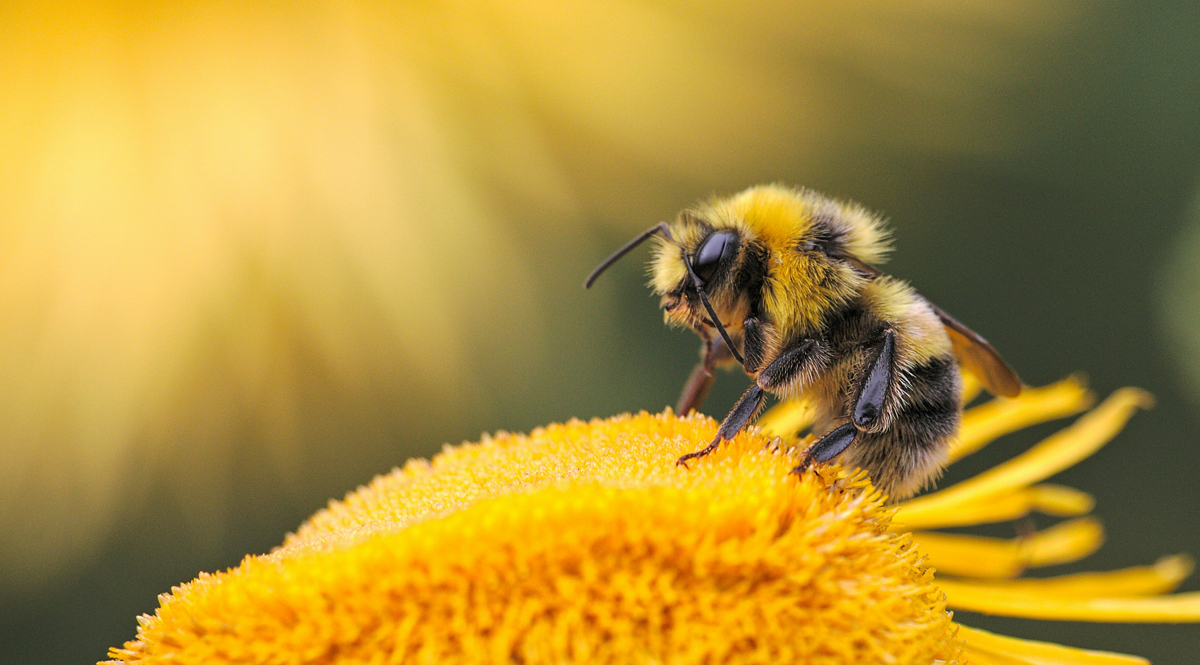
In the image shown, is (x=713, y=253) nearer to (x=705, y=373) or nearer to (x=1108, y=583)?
(x=705, y=373)

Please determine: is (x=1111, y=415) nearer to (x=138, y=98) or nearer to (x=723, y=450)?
(x=723, y=450)

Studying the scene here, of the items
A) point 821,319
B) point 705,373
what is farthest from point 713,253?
point 705,373

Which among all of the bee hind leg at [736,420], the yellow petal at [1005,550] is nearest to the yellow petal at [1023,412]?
the yellow petal at [1005,550]

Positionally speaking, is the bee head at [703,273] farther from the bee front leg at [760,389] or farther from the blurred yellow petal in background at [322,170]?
the blurred yellow petal in background at [322,170]

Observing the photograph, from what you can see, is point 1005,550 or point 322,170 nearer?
point 1005,550

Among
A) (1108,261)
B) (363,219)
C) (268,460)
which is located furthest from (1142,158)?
(268,460)

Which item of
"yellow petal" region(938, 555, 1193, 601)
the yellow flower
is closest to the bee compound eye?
the yellow flower

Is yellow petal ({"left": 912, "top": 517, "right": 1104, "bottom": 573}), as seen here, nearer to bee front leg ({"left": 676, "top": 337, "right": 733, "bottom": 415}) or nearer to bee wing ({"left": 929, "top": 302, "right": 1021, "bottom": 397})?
bee wing ({"left": 929, "top": 302, "right": 1021, "bottom": 397})
